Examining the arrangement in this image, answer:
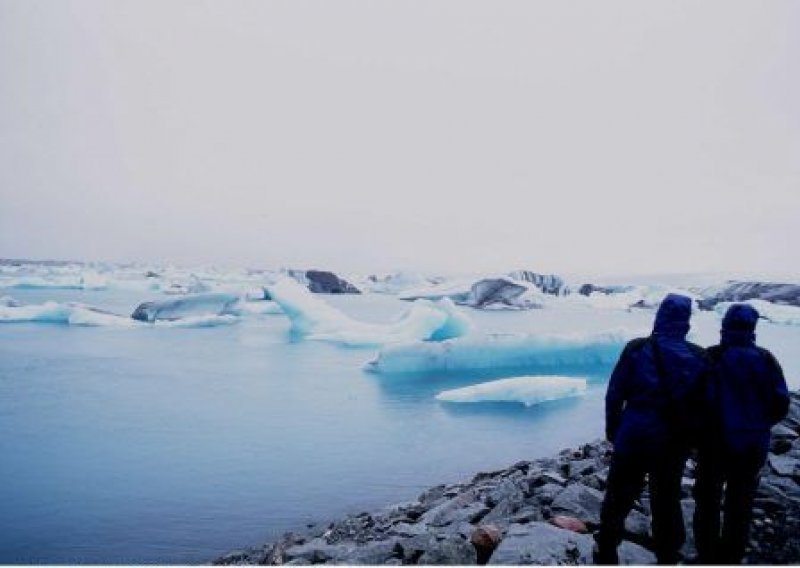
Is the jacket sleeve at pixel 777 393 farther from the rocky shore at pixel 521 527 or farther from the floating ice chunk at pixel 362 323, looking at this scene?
the floating ice chunk at pixel 362 323

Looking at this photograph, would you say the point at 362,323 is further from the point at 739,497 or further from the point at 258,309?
the point at 739,497

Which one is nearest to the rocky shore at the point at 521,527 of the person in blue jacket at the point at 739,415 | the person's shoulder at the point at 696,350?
the person in blue jacket at the point at 739,415

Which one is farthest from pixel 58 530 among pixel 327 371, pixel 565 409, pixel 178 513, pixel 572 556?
pixel 327 371

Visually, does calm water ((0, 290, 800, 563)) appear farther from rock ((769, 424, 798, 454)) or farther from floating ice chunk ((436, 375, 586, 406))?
rock ((769, 424, 798, 454))

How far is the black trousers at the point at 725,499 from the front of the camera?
71.2 inches

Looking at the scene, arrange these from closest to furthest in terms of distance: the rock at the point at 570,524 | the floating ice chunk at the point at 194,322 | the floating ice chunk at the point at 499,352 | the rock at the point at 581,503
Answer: the rock at the point at 570,524, the rock at the point at 581,503, the floating ice chunk at the point at 499,352, the floating ice chunk at the point at 194,322

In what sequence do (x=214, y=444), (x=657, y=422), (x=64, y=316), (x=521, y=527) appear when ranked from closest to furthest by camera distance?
(x=657, y=422), (x=521, y=527), (x=214, y=444), (x=64, y=316)

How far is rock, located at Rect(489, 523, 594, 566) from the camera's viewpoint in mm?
1978

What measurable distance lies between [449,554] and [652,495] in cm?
69

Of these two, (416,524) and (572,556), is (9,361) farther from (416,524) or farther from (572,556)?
(572,556)

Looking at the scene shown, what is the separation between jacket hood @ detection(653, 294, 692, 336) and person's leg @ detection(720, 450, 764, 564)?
401 mm

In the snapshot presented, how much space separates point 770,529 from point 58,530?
3.21 meters

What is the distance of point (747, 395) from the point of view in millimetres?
1793

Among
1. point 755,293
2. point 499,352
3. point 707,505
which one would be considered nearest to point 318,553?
point 707,505
